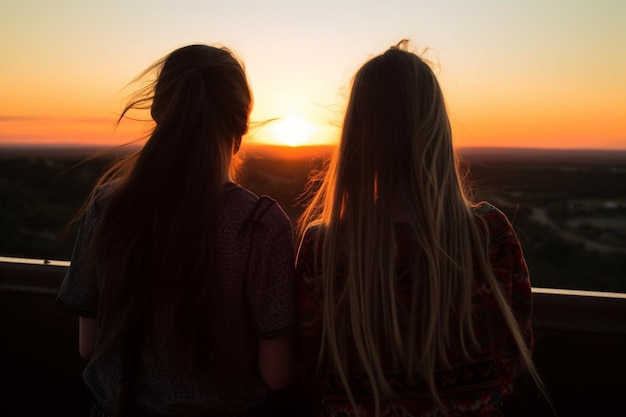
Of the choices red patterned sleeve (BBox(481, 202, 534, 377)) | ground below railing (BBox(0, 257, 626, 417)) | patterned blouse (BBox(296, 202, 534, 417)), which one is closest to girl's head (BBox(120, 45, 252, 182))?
→ patterned blouse (BBox(296, 202, 534, 417))

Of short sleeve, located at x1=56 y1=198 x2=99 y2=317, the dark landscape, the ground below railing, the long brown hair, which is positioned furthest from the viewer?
the dark landscape

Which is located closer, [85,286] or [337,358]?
[337,358]

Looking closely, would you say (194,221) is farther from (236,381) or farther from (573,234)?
(573,234)

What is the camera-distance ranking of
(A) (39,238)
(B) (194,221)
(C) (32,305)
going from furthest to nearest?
(A) (39,238)
(C) (32,305)
(B) (194,221)

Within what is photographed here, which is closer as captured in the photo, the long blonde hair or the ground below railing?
the long blonde hair

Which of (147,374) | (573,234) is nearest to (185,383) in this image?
(147,374)

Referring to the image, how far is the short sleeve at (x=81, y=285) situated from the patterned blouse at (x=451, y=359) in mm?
444

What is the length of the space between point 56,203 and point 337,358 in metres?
24.9

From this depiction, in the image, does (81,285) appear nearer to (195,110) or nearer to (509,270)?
(195,110)

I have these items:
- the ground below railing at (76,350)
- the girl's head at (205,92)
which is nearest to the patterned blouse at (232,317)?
the girl's head at (205,92)

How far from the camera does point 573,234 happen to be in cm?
2756

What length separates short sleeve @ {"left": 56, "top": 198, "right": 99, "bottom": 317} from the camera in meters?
1.28

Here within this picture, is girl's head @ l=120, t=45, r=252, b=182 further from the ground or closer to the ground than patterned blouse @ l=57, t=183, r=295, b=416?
further from the ground

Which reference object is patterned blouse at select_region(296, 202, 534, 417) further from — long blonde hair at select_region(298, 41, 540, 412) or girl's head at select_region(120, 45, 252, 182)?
girl's head at select_region(120, 45, 252, 182)
